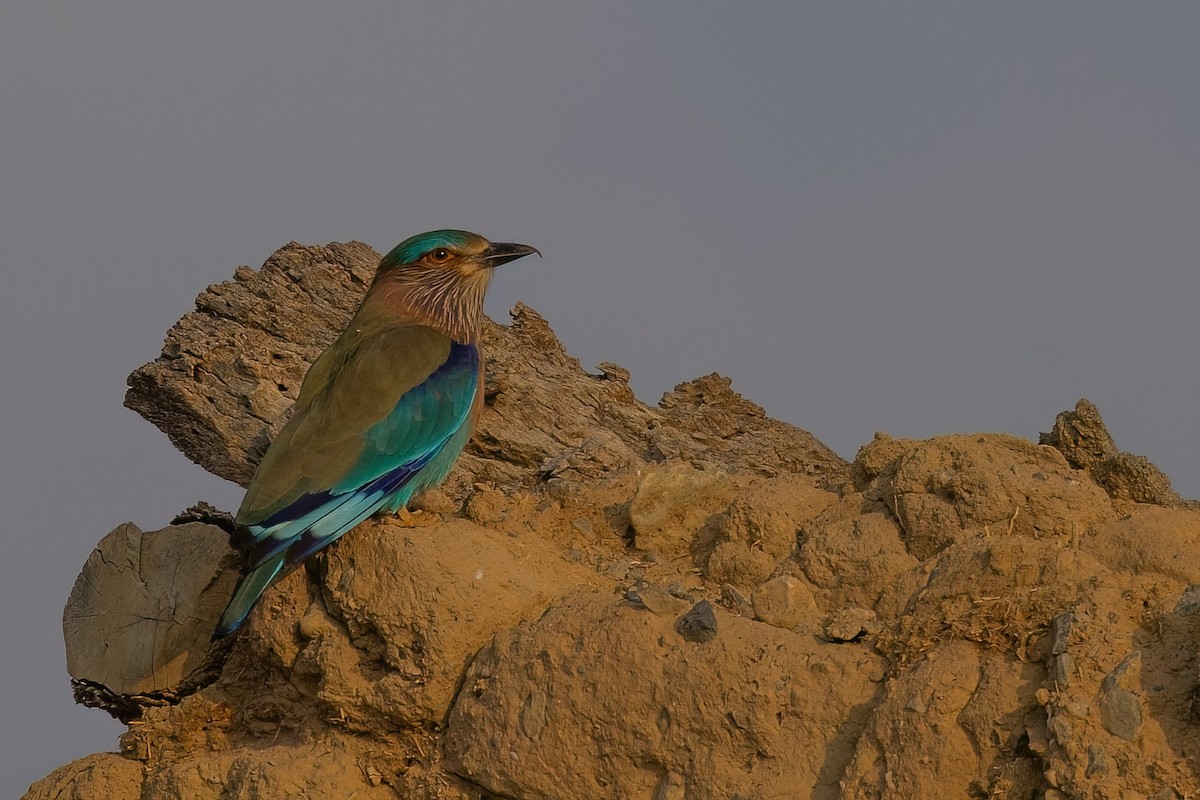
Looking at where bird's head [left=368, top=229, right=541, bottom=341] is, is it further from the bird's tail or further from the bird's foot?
the bird's tail

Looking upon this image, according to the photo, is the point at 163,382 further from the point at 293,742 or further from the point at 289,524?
the point at 293,742

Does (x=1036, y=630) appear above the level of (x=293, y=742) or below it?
above

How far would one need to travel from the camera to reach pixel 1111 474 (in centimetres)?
554

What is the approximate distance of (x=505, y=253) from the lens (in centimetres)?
713

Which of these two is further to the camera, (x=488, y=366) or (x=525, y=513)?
(x=488, y=366)

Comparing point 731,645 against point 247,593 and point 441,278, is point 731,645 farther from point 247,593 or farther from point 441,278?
point 441,278

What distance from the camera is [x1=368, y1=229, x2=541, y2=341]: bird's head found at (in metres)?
6.79

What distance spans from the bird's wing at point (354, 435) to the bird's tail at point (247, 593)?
33 mm

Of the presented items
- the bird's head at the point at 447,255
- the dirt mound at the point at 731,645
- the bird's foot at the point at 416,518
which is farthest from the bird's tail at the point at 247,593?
the bird's head at the point at 447,255

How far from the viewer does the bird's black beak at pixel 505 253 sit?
7105mm

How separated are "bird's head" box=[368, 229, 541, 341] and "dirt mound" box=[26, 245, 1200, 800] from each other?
2.76 ft

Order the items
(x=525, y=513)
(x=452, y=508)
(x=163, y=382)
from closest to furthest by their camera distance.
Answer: (x=525, y=513)
(x=452, y=508)
(x=163, y=382)

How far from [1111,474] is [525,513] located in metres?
→ 2.29

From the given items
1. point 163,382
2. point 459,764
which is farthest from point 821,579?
point 163,382
